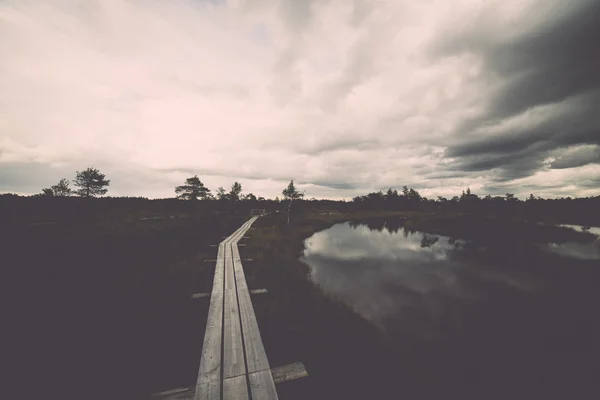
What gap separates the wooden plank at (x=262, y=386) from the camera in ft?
14.8

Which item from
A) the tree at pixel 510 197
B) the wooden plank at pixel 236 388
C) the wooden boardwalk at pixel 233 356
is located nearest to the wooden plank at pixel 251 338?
the wooden boardwalk at pixel 233 356

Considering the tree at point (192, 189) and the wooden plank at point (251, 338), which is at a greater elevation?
the tree at point (192, 189)

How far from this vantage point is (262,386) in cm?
470

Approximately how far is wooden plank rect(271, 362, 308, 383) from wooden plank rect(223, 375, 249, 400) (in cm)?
73

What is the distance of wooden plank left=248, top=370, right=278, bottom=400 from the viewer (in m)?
4.50

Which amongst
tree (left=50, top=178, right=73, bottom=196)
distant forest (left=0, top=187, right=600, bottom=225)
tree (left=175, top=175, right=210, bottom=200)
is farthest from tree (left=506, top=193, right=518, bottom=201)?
tree (left=50, top=178, right=73, bottom=196)

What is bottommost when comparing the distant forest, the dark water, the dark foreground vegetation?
the dark water

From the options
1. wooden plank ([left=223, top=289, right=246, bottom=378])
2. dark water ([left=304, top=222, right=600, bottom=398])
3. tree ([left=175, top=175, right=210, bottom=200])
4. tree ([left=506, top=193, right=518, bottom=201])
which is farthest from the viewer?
tree ([left=506, top=193, right=518, bottom=201])

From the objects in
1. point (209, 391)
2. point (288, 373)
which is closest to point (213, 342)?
point (209, 391)

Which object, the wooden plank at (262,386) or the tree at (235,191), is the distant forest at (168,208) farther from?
the wooden plank at (262,386)

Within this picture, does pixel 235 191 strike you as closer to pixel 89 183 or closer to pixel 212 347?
pixel 89 183

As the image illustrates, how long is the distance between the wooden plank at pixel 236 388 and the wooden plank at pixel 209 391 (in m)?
0.13

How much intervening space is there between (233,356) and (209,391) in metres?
1.00

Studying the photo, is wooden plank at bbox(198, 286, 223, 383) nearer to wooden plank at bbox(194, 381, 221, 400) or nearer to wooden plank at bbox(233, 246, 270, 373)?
wooden plank at bbox(194, 381, 221, 400)
